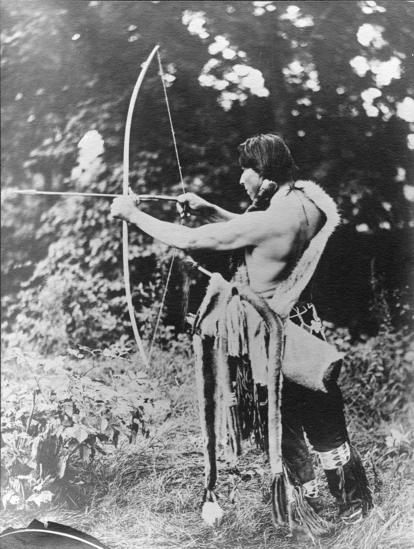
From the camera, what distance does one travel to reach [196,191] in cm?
337

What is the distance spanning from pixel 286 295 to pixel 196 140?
1099 mm

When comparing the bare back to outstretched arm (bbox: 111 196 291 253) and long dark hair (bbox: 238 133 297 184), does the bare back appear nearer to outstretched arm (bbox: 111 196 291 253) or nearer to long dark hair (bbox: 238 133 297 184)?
outstretched arm (bbox: 111 196 291 253)

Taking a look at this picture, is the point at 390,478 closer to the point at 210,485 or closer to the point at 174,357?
the point at 210,485

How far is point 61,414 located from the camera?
3.45 meters

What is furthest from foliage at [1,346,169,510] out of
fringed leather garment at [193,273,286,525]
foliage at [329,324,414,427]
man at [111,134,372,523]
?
foliage at [329,324,414,427]

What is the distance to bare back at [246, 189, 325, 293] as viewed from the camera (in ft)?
10.8

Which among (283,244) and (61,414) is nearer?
(283,244)

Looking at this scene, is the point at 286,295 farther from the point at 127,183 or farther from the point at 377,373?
the point at 127,183

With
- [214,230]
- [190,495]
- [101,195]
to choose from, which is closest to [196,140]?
[214,230]

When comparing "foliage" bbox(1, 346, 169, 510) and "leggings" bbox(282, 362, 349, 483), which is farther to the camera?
"foliage" bbox(1, 346, 169, 510)

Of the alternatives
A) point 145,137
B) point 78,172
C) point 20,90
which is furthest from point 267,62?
point 20,90

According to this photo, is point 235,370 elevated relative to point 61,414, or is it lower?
elevated

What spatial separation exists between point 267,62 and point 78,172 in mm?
1365

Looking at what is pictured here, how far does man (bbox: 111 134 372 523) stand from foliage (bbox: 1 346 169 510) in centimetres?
47
